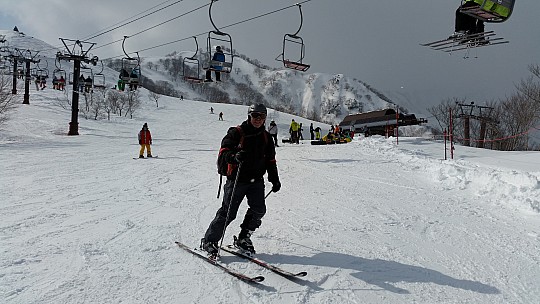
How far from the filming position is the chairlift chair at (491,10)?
8062mm

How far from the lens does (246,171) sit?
4098 mm

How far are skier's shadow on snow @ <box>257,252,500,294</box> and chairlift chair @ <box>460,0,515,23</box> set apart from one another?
22.1ft

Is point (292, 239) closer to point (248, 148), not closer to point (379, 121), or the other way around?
point (248, 148)

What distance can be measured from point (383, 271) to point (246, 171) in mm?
1853

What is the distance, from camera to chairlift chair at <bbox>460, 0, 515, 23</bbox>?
8.06 meters

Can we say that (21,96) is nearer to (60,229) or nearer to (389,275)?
(60,229)

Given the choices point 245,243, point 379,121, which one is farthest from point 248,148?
point 379,121

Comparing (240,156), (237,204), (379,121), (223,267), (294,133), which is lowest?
(223,267)

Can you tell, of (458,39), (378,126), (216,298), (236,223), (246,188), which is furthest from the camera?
(378,126)

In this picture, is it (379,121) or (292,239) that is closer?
(292,239)

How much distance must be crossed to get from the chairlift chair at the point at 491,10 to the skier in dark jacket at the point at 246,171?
6.72 meters

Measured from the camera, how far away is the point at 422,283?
3670 millimetres

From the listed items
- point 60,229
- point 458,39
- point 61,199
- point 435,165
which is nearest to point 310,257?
point 60,229

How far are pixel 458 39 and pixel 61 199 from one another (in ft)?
31.9
